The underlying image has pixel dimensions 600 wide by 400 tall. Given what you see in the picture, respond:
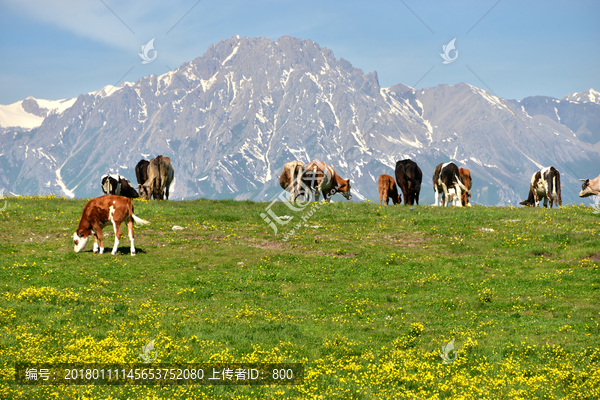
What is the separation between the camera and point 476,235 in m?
31.2

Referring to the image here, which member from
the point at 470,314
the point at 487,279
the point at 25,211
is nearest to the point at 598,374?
the point at 470,314

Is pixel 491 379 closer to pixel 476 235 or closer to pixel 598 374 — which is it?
pixel 598 374

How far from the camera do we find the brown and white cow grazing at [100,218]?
87.0 ft

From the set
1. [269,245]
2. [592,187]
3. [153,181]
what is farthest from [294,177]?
[592,187]

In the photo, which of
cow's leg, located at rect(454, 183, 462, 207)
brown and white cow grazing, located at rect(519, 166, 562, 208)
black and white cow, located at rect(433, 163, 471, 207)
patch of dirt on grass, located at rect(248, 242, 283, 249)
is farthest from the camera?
cow's leg, located at rect(454, 183, 462, 207)

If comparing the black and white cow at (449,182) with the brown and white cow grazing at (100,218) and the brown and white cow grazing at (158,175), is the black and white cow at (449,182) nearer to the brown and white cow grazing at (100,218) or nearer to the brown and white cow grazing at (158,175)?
the brown and white cow grazing at (158,175)

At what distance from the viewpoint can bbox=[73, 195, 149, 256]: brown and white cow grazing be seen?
2653 cm

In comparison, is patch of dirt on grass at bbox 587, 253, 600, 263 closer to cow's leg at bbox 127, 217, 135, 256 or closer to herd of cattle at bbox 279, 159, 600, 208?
herd of cattle at bbox 279, 159, 600, 208

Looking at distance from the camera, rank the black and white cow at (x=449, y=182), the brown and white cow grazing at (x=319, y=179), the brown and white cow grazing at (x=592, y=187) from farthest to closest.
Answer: the brown and white cow grazing at (x=319, y=179) → the black and white cow at (x=449, y=182) → the brown and white cow grazing at (x=592, y=187)

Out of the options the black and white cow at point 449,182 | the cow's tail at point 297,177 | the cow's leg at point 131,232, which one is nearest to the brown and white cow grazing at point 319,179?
the cow's tail at point 297,177

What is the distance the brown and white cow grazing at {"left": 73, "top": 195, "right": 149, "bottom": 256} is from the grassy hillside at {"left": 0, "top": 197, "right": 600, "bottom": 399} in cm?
75

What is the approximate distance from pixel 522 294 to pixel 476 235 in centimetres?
1043

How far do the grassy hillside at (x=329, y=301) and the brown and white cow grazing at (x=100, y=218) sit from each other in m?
0.75

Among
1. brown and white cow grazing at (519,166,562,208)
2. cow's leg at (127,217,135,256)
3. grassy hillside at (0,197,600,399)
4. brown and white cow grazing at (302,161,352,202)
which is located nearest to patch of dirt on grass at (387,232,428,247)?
grassy hillside at (0,197,600,399)
